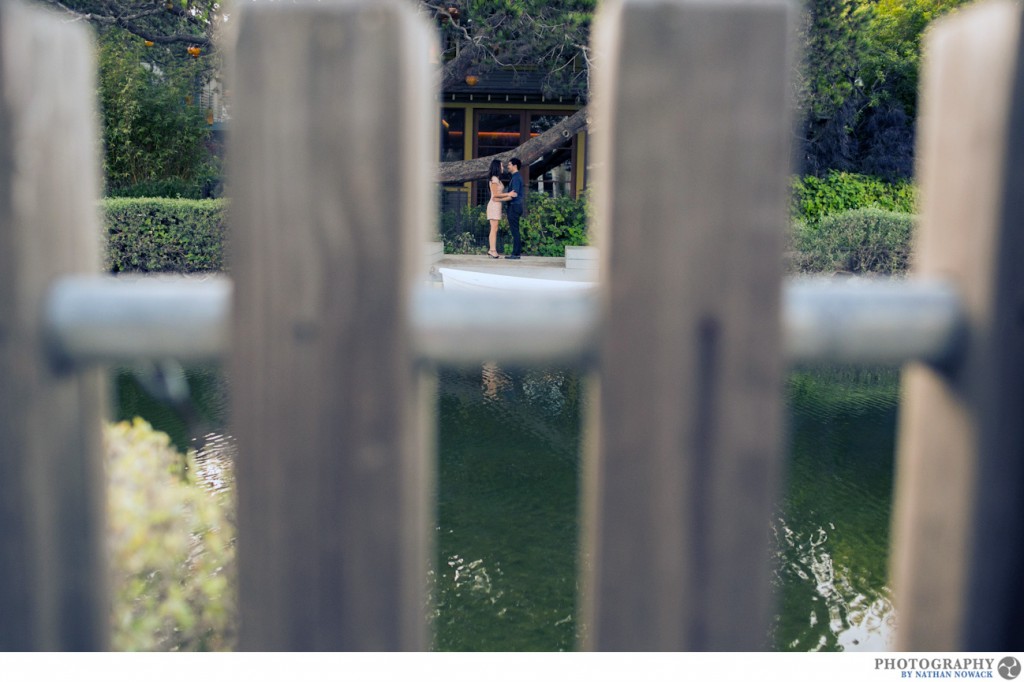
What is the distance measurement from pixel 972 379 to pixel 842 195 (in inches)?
621

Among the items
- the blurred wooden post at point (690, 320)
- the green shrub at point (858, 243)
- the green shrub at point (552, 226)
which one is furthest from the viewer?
the green shrub at point (552, 226)

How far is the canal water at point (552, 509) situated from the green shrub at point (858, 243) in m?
4.20

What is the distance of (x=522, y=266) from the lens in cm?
1434

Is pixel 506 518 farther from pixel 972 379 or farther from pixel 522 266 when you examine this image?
pixel 522 266

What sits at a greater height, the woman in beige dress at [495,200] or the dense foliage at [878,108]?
the dense foliage at [878,108]

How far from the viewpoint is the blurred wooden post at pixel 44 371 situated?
32.7 inches

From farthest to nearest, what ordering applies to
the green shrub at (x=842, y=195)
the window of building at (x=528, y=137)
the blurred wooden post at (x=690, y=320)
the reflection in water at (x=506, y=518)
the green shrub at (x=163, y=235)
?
the window of building at (x=528, y=137), the green shrub at (x=842, y=195), the green shrub at (x=163, y=235), the reflection in water at (x=506, y=518), the blurred wooden post at (x=690, y=320)

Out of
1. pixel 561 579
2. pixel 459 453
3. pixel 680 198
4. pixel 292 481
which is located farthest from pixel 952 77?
pixel 459 453

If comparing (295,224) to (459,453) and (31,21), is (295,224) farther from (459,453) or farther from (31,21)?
(459,453)

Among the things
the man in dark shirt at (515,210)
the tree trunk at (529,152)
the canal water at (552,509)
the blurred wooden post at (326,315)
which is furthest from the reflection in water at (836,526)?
the tree trunk at (529,152)

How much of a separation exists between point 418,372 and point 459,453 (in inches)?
256

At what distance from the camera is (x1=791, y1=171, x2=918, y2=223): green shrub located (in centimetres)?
1531

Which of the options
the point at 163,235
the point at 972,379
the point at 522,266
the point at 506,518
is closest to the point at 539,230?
the point at 522,266

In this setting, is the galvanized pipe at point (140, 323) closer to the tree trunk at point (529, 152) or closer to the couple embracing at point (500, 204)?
the couple embracing at point (500, 204)
